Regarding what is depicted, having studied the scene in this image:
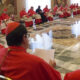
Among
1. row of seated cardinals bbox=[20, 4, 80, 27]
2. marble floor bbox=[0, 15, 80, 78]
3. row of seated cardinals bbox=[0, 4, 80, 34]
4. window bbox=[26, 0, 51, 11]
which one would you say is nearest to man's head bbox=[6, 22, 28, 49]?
marble floor bbox=[0, 15, 80, 78]

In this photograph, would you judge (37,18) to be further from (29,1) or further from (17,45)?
(17,45)

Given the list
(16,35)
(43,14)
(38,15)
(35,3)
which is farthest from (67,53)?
(35,3)

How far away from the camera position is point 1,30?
8328 millimetres

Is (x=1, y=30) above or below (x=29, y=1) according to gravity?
below

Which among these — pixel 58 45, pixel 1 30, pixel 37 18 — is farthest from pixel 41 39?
pixel 37 18

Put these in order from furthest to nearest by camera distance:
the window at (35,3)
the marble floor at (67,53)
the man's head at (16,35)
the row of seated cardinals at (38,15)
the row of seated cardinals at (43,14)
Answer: the window at (35,3)
the row of seated cardinals at (43,14)
the row of seated cardinals at (38,15)
the marble floor at (67,53)
the man's head at (16,35)

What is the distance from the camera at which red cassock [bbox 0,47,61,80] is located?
1.66 metres

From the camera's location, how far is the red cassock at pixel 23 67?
65.3 inches

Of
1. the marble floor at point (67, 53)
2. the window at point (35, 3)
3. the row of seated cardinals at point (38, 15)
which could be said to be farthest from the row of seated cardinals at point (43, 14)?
the marble floor at point (67, 53)

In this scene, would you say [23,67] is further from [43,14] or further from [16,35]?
[43,14]

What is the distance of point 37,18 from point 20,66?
8946 mm

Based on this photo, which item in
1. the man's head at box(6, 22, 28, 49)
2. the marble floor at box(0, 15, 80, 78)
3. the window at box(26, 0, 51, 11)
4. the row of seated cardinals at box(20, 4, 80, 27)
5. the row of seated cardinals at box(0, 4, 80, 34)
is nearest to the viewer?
the man's head at box(6, 22, 28, 49)

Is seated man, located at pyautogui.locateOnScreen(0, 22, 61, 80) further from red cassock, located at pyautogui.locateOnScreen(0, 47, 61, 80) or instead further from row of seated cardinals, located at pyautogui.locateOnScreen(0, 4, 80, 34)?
row of seated cardinals, located at pyautogui.locateOnScreen(0, 4, 80, 34)

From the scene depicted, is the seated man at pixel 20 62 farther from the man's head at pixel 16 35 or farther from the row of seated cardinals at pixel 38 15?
the row of seated cardinals at pixel 38 15
